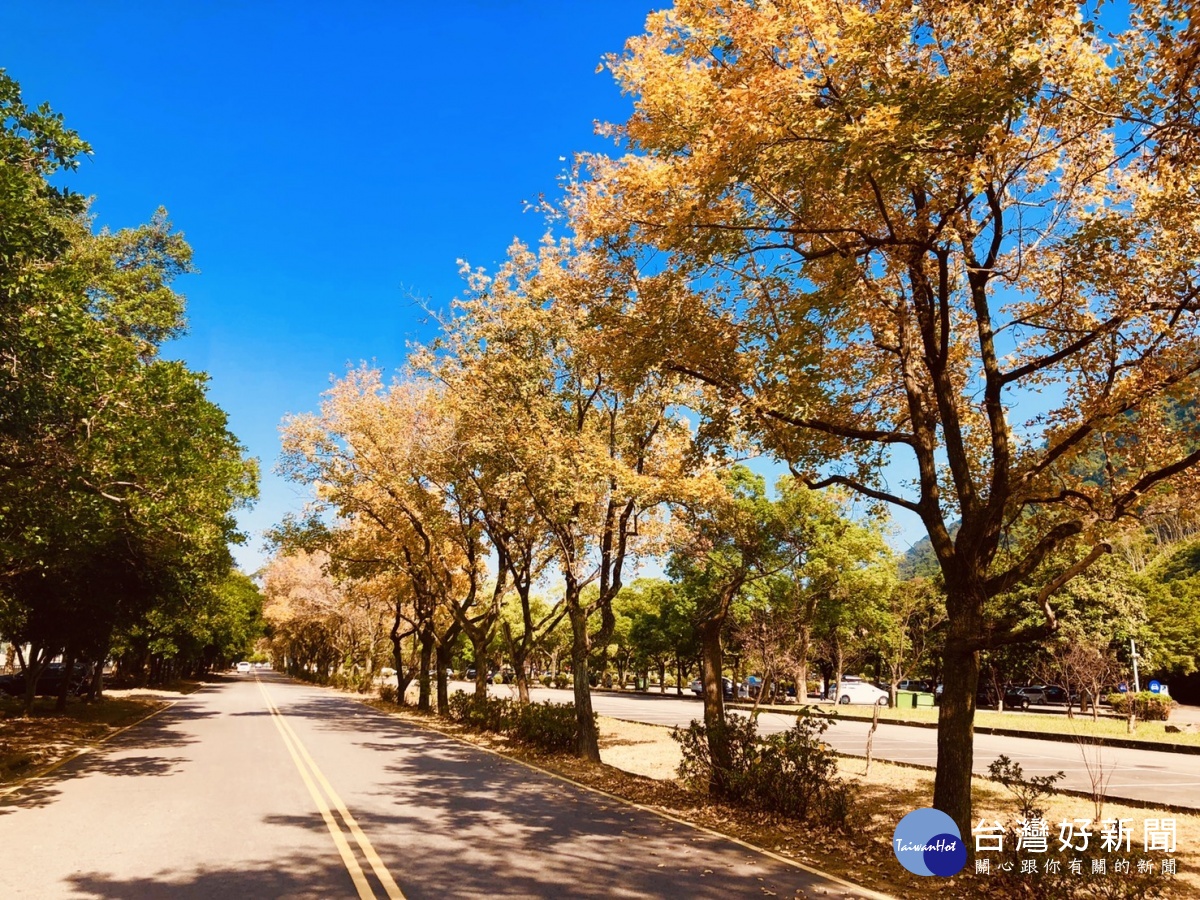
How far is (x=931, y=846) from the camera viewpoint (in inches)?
327

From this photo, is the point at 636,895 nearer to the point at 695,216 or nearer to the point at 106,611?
the point at 695,216

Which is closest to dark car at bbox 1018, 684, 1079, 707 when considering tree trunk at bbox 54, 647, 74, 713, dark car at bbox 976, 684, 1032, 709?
dark car at bbox 976, 684, 1032, 709

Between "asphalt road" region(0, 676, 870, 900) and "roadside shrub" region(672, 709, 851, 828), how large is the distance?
130 cm

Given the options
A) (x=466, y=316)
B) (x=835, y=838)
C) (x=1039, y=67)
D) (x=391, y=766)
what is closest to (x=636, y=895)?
(x=835, y=838)

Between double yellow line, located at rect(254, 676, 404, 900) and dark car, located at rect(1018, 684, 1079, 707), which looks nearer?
double yellow line, located at rect(254, 676, 404, 900)

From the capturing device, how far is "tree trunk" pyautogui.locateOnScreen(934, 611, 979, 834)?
8398 millimetres

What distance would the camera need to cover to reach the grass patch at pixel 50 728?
1384 centimetres

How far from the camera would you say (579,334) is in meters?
16.1

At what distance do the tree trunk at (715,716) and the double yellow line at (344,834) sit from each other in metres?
5.14

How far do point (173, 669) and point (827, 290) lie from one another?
195 feet

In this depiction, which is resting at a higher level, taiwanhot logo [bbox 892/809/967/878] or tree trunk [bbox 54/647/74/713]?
taiwanhot logo [bbox 892/809/967/878]

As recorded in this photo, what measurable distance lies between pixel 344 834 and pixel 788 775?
5559 millimetres

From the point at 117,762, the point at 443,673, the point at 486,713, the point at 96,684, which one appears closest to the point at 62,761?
the point at 117,762

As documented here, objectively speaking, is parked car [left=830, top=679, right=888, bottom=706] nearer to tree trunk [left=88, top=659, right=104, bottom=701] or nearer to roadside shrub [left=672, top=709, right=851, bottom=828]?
tree trunk [left=88, top=659, right=104, bottom=701]
